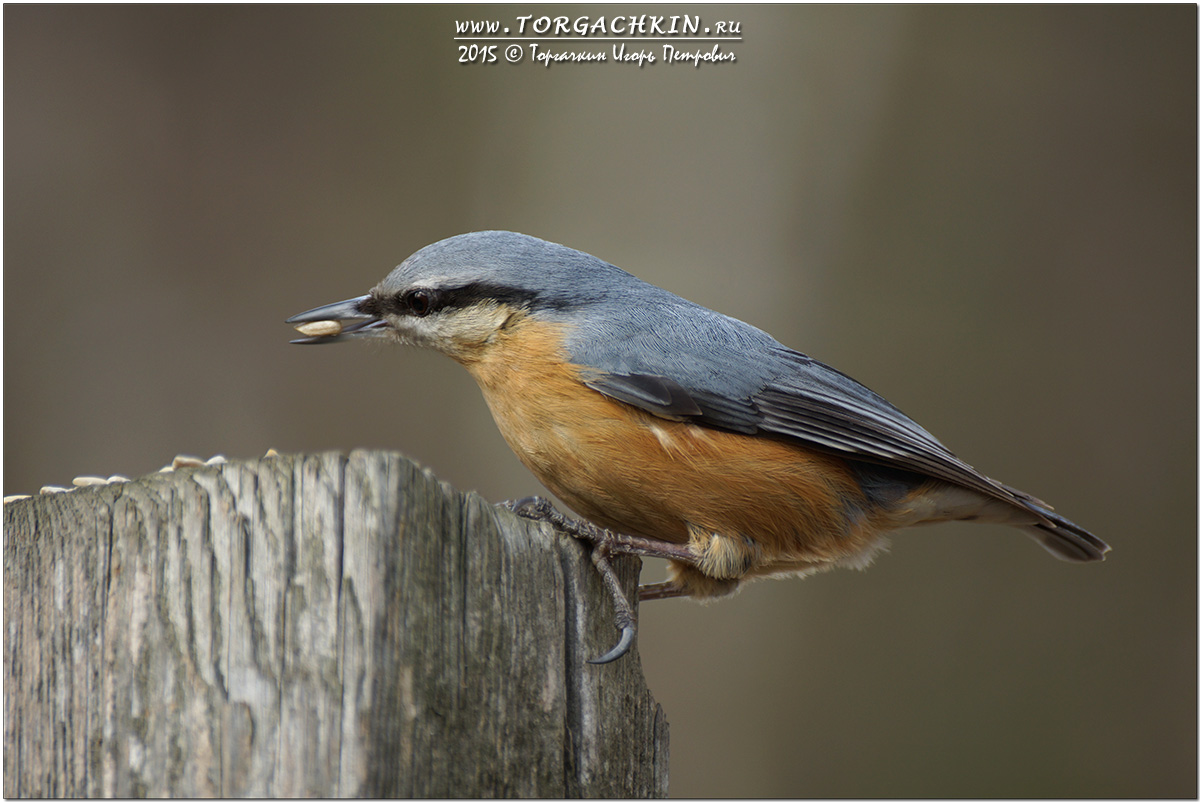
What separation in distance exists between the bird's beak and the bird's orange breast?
50 centimetres

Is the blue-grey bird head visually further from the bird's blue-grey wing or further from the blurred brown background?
the blurred brown background

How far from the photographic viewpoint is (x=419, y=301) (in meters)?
3.39

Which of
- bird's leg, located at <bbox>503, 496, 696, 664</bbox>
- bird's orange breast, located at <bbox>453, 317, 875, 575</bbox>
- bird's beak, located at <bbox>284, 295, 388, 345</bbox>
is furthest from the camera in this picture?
bird's beak, located at <bbox>284, 295, 388, 345</bbox>

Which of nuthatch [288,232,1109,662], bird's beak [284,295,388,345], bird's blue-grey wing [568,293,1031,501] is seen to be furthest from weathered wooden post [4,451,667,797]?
bird's beak [284,295,388,345]

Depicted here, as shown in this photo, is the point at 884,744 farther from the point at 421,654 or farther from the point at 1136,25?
the point at 421,654

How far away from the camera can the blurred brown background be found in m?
5.59

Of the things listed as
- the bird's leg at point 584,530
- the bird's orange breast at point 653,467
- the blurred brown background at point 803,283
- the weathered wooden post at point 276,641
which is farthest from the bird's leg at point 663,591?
the blurred brown background at point 803,283

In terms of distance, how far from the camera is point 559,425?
120 inches

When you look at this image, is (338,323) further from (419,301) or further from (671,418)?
(671,418)

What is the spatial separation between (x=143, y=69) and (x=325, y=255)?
1.60 metres

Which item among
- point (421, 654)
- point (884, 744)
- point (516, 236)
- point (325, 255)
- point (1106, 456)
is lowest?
point (884, 744)

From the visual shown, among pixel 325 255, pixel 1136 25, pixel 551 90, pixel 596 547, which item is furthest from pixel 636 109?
pixel 596 547

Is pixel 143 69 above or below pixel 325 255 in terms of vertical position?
above

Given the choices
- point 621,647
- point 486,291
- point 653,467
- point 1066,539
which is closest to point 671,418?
point 653,467
